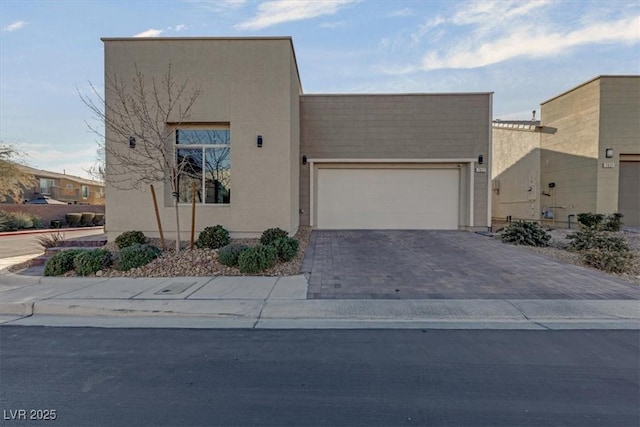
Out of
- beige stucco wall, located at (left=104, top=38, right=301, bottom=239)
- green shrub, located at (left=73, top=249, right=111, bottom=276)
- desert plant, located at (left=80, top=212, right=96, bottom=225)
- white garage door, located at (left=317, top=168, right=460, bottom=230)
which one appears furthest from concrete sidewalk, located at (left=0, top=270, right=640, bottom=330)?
desert plant, located at (left=80, top=212, right=96, bottom=225)

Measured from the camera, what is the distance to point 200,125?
33.4 ft

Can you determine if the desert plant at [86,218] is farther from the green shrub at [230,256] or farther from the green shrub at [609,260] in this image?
the green shrub at [609,260]

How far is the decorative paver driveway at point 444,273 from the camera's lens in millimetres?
6051

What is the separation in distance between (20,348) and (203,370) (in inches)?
99.1

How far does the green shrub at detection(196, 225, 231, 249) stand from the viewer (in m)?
8.91

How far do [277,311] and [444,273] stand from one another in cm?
408

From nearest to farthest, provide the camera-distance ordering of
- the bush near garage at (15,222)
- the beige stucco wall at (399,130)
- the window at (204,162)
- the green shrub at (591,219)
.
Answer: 1. the window at (204,162)
2. the green shrub at (591,219)
3. the beige stucco wall at (399,130)
4. the bush near garage at (15,222)

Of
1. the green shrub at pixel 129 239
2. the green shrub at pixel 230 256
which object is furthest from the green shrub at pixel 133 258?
the green shrub at pixel 230 256

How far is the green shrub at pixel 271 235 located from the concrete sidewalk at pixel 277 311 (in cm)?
280

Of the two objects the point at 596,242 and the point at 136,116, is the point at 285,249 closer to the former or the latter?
the point at 136,116

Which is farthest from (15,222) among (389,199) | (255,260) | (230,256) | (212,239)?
(389,199)

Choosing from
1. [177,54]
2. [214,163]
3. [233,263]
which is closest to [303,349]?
[233,263]

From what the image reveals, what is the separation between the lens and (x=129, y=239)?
29.7 ft

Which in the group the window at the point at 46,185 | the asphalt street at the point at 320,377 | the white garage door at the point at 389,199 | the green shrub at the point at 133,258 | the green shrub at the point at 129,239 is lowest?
the asphalt street at the point at 320,377
